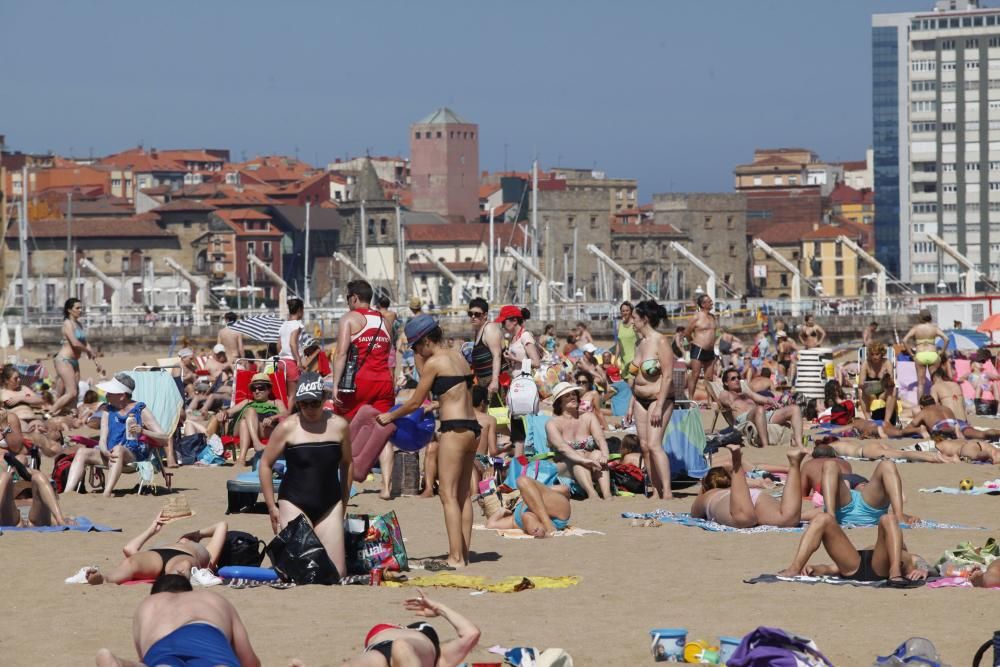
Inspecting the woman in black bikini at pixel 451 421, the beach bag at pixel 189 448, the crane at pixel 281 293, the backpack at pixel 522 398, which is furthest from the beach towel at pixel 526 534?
the crane at pixel 281 293

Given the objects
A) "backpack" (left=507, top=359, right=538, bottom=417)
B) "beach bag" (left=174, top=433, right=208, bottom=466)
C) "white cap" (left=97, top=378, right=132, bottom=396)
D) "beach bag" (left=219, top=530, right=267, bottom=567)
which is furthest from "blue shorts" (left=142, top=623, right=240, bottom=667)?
"beach bag" (left=174, top=433, right=208, bottom=466)

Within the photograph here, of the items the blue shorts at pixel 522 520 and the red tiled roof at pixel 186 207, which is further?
the red tiled roof at pixel 186 207

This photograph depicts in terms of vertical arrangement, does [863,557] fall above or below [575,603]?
above

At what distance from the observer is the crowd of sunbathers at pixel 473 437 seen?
25.0 ft

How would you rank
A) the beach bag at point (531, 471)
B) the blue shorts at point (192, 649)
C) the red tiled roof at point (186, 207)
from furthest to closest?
the red tiled roof at point (186, 207) < the beach bag at point (531, 471) < the blue shorts at point (192, 649)

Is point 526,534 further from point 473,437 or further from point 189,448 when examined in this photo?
point 189,448

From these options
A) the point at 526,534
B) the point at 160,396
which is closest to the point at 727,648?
the point at 526,534

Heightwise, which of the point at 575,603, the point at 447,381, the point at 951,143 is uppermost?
the point at 951,143

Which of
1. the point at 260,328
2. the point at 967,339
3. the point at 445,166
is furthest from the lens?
the point at 445,166

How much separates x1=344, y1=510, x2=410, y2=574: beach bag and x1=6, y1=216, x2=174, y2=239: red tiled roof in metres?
88.4

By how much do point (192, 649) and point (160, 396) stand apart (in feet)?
24.2

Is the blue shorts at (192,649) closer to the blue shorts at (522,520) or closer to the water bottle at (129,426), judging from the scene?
the blue shorts at (522,520)

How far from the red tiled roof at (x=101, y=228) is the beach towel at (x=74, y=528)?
8646 cm

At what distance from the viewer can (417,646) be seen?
18.2 feet
